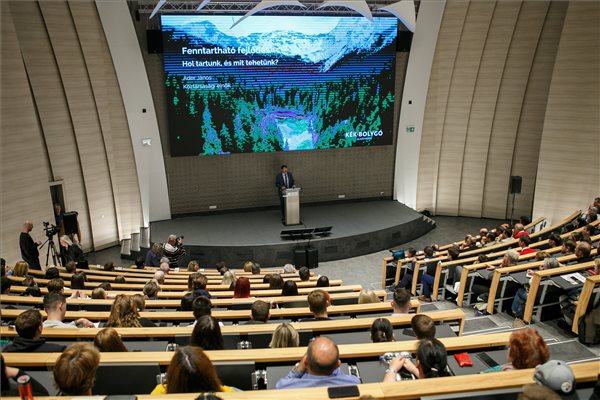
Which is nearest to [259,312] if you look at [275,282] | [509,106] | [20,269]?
[275,282]

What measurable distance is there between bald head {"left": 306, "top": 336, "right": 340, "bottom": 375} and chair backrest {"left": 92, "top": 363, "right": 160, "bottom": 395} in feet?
3.62

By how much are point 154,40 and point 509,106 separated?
10.3 metres

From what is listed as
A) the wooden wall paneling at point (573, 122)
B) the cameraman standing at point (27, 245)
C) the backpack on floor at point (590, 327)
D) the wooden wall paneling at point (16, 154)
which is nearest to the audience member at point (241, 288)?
the backpack on floor at point (590, 327)

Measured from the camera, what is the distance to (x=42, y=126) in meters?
11.6

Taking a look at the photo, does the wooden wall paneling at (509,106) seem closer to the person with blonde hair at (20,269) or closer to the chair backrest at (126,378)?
the person with blonde hair at (20,269)

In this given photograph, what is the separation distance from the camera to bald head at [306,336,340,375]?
2986 mm

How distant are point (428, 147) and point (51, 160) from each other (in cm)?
1079

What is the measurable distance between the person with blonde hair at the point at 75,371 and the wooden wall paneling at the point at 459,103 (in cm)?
1406

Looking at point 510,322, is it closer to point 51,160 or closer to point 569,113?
point 569,113

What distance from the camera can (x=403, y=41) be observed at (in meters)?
14.2

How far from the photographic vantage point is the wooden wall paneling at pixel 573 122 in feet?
40.9

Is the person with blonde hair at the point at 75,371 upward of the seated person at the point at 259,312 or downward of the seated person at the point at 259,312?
upward

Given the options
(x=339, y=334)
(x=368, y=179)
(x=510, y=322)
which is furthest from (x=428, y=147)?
(x=339, y=334)

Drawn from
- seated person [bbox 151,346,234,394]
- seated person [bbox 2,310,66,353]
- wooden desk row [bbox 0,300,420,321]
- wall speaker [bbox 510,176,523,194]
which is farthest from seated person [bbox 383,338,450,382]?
wall speaker [bbox 510,176,523,194]
